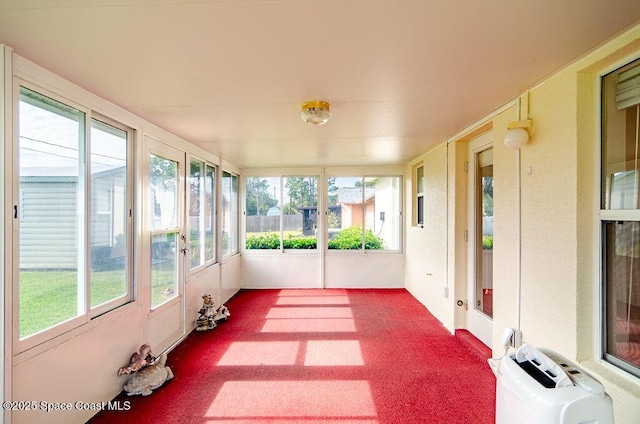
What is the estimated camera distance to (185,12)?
45.8 inches

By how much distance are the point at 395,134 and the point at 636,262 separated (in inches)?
85.1

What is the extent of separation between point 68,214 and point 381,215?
15.0 ft

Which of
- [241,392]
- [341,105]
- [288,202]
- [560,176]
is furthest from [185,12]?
[288,202]

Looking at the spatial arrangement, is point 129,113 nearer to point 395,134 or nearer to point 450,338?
point 395,134

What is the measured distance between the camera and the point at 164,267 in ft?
9.73

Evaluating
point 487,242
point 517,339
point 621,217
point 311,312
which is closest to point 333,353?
point 311,312

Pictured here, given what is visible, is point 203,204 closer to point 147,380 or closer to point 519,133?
point 147,380

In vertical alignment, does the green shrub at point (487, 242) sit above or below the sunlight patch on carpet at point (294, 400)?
above

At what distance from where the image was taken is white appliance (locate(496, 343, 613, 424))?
1.08 m

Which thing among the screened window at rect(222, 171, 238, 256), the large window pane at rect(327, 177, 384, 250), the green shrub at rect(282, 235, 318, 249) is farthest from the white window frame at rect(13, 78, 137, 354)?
the large window pane at rect(327, 177, 384, 250)

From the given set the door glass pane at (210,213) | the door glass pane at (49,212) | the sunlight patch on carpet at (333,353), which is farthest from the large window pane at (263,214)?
the door glass pane at (49,212)

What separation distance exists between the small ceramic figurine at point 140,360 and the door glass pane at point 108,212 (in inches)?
19.4

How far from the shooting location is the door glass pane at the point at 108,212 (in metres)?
2.10

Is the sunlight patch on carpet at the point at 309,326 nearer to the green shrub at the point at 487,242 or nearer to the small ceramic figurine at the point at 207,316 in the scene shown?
the small ceramic figurine at the point at 207,316
